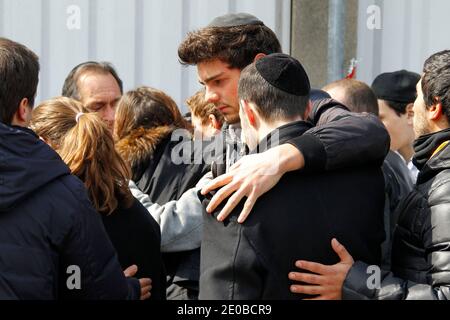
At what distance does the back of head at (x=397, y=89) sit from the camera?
4.40m

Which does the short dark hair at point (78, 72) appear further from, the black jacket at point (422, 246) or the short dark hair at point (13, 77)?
the black jacket at point (422, 246)

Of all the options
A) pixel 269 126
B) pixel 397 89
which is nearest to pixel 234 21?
pixel 269 126

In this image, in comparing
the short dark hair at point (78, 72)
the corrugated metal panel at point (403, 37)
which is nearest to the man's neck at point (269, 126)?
the short dark hair at point (78, 72)

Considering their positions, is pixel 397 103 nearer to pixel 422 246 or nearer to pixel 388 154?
pixel 388 154

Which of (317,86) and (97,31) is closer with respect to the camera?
(97,31)

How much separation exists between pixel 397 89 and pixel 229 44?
162 centimetres

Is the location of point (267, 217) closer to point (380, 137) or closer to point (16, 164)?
point (380, 137)

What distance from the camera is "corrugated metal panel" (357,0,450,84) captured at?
482cm

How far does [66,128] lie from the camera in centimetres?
288

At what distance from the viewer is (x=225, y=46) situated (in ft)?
10.1

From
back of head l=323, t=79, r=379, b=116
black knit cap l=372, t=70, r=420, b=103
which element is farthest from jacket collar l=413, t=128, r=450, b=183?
black knit cap l=372, t=70, r=420, b=103

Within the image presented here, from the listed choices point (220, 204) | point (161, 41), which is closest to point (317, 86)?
point (161, 41)

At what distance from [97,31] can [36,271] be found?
7.75 feet

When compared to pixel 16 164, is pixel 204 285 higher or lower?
lower
